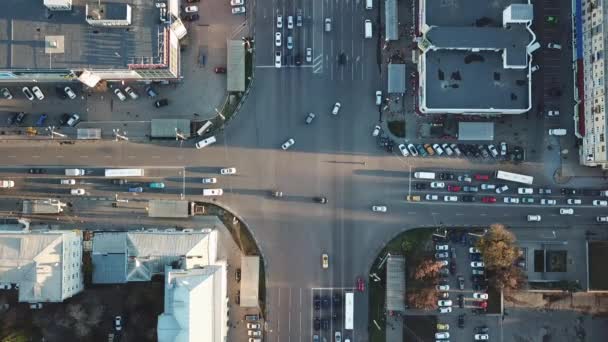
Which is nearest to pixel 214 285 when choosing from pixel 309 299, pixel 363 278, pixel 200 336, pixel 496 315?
pixel 200 336

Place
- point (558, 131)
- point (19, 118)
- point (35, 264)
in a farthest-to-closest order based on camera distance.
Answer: point (558, 131) → point (19, 118) → point (35, 264)

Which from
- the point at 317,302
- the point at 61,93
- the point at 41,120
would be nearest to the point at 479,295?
the point at 317,302

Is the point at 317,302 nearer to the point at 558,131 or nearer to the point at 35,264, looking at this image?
the point at 35,264

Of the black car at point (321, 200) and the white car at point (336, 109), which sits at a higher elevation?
the white car at point (336, 109)

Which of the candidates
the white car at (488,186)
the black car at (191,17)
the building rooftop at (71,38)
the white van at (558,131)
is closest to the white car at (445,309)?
the white car at (488,186)

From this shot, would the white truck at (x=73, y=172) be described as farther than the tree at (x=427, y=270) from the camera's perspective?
Yes

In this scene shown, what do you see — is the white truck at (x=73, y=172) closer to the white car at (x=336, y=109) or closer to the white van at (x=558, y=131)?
the white car at (x=336, y=109)
